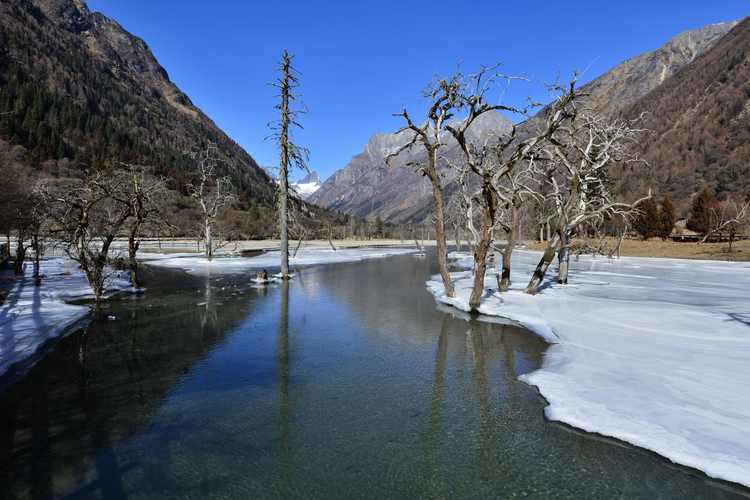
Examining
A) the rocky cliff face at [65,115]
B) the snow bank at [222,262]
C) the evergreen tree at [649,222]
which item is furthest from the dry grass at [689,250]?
the rocky cliff face at [65,115]

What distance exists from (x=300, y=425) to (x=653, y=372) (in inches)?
282

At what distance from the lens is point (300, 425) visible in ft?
21.3

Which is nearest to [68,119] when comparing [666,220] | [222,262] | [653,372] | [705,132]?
[222,262]

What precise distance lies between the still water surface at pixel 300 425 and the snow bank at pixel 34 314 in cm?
70

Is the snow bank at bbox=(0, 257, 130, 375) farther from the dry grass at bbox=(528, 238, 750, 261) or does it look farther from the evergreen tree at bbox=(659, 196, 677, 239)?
the evergreen tree at bbox=(659, 196, 677, 239)

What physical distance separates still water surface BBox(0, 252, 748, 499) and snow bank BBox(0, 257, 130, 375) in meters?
0.70

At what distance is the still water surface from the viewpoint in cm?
499

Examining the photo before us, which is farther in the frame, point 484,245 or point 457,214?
point 457,214

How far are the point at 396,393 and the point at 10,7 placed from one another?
265 metres

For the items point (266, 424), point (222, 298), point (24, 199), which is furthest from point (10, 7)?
point (266, 424)

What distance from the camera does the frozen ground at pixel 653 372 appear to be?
5.89 meters

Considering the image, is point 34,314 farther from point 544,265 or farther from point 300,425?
point 544,265

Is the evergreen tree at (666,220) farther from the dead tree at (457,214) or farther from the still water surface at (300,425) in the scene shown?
the still water surface at (300,425)

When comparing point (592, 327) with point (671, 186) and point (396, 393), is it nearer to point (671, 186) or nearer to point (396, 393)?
point (396, 393)
